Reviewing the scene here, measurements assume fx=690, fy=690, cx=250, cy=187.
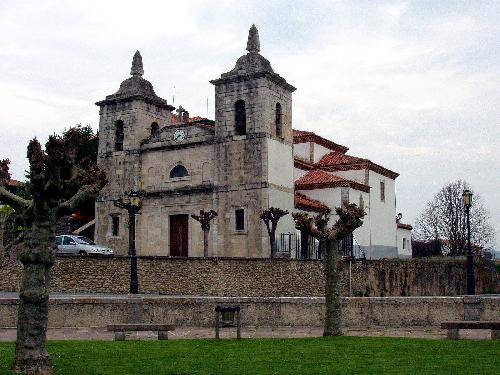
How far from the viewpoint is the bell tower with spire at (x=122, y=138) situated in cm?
3850

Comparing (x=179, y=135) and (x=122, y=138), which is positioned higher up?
(x=122, y=138)

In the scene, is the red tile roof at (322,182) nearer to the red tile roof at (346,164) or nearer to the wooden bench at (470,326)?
the red tile roof at (346,164)

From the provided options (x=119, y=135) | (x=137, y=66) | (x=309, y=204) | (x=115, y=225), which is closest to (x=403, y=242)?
(x=309, y=204)

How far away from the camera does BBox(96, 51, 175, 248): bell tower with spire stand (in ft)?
126

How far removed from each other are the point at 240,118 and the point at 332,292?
20.4 m

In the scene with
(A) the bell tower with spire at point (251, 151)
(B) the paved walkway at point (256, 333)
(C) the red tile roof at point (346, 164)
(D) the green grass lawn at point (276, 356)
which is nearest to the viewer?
(D) the green grass lawn at point (276, 356)

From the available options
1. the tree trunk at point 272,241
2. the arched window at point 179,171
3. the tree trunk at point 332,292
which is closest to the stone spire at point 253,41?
the arched window at point 179,171

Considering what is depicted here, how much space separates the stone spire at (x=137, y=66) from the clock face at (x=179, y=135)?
4.72 meters

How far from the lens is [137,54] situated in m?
40.2

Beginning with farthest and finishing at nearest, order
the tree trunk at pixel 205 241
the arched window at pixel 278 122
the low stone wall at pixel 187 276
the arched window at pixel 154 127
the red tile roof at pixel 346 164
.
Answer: the red tile roof at pixel 346 164
the arched window at pixel 154 127
the arched window at pixel 278 122
the tree trunk at pixel 205 241
the low stone wall at pixel 187 276

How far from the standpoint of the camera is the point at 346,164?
42.8 m

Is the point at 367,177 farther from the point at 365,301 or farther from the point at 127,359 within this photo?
the point at 127,359

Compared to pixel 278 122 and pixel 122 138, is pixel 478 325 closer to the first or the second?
pixel 278 122

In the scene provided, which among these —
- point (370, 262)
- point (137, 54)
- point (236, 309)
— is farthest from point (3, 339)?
point (137, 54)
